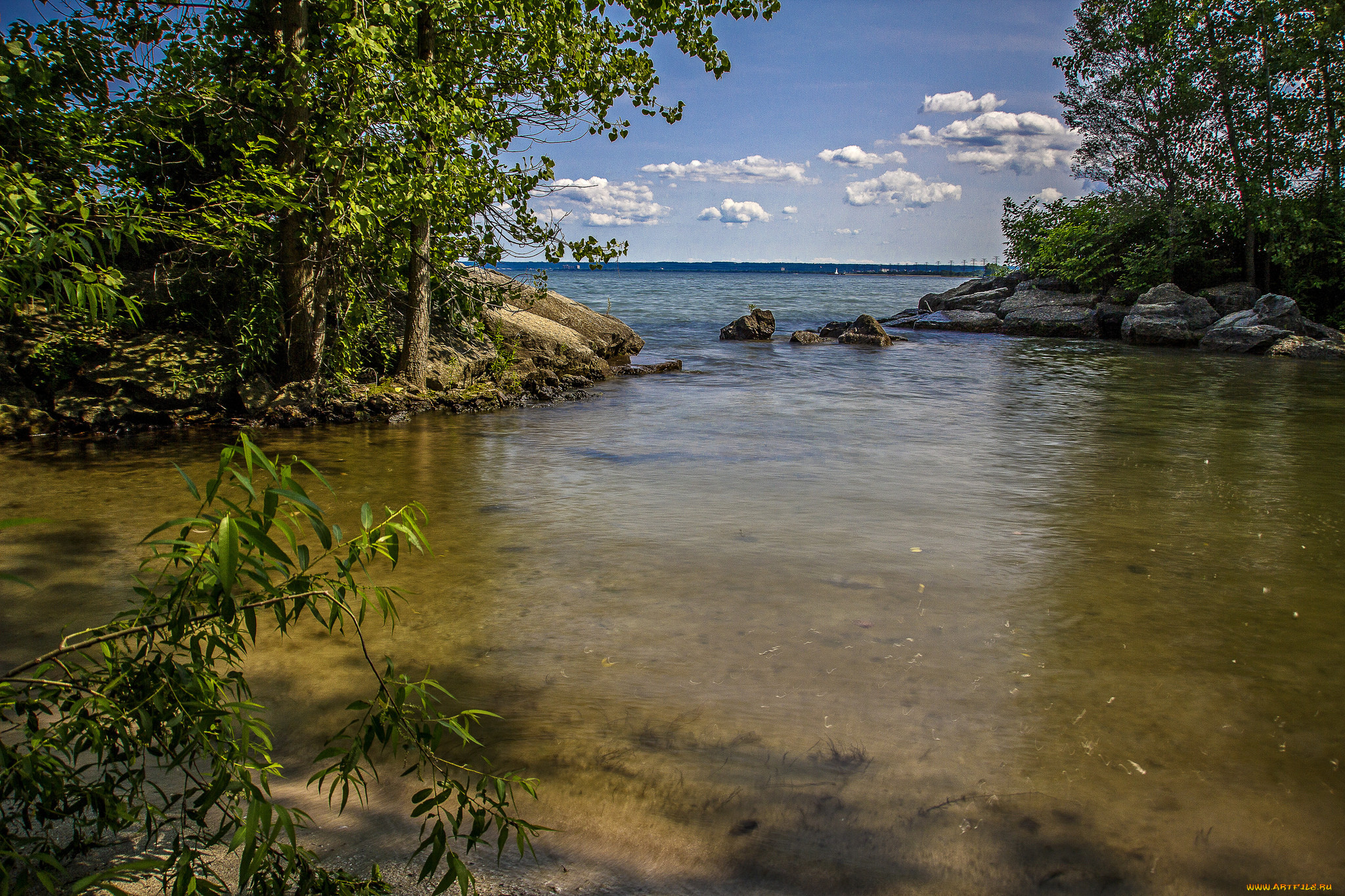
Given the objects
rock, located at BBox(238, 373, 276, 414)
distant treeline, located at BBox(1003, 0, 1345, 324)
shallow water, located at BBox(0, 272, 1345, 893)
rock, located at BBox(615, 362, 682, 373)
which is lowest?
shallow water, located at BBox(0, 272, 1345, 893)

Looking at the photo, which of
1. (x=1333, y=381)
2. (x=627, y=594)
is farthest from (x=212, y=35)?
(x=1333, y=381)

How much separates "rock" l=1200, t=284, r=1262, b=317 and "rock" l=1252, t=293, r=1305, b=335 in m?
1.96

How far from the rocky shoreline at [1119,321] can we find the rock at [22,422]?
20.0m

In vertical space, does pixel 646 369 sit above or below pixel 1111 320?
below

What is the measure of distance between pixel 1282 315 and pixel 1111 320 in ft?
18.7

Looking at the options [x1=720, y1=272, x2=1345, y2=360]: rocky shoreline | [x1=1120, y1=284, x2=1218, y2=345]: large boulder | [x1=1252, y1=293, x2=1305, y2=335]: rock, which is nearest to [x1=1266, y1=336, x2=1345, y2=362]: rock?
[x1=720, y1=272, x2=1345, y2=360]: rocky shoreline

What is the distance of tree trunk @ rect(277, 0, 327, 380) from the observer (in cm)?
890

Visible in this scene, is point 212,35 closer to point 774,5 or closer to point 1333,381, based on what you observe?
point 774,5

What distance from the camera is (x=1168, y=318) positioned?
2475 centimetres

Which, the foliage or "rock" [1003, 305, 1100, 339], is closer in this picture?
the foliage

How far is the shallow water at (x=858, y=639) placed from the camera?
288 centimetres

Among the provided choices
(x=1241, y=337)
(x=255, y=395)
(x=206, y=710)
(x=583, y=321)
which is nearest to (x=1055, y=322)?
(x=1241, y=337)

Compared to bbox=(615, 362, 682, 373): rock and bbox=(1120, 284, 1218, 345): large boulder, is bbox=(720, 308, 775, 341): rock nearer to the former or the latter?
bbox=(615, 362, 682, 373): rock

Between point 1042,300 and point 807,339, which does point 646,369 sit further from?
point 1042,300
